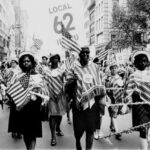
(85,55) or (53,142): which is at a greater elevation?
(85,55)

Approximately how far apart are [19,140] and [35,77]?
98.2 inches

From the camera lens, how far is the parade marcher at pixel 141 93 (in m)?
5.27

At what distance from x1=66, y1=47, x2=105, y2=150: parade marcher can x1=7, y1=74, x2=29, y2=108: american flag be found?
2.23 feet

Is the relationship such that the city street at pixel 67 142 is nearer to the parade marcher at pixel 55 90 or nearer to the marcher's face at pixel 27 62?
the parade marcher at pixel 55 90

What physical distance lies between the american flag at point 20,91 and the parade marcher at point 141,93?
1.51 meters

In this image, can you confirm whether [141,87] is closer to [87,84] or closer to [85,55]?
[87,84]

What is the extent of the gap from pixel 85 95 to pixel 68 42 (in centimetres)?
217

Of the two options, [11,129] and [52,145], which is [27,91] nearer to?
[11,129]

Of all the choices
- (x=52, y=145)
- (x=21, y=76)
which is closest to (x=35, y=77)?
(x=21, y=76)

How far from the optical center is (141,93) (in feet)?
17.3

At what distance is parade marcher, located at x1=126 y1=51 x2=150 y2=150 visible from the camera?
527cm

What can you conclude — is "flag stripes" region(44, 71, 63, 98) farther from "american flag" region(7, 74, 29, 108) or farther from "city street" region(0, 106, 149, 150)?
"american flag" region(7, 74, 29, 108)

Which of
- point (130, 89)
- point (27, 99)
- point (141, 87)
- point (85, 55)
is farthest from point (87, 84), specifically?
point (27, 99)

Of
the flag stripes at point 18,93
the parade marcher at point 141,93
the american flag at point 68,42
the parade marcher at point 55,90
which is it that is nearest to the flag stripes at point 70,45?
the american flag at point 68,42
